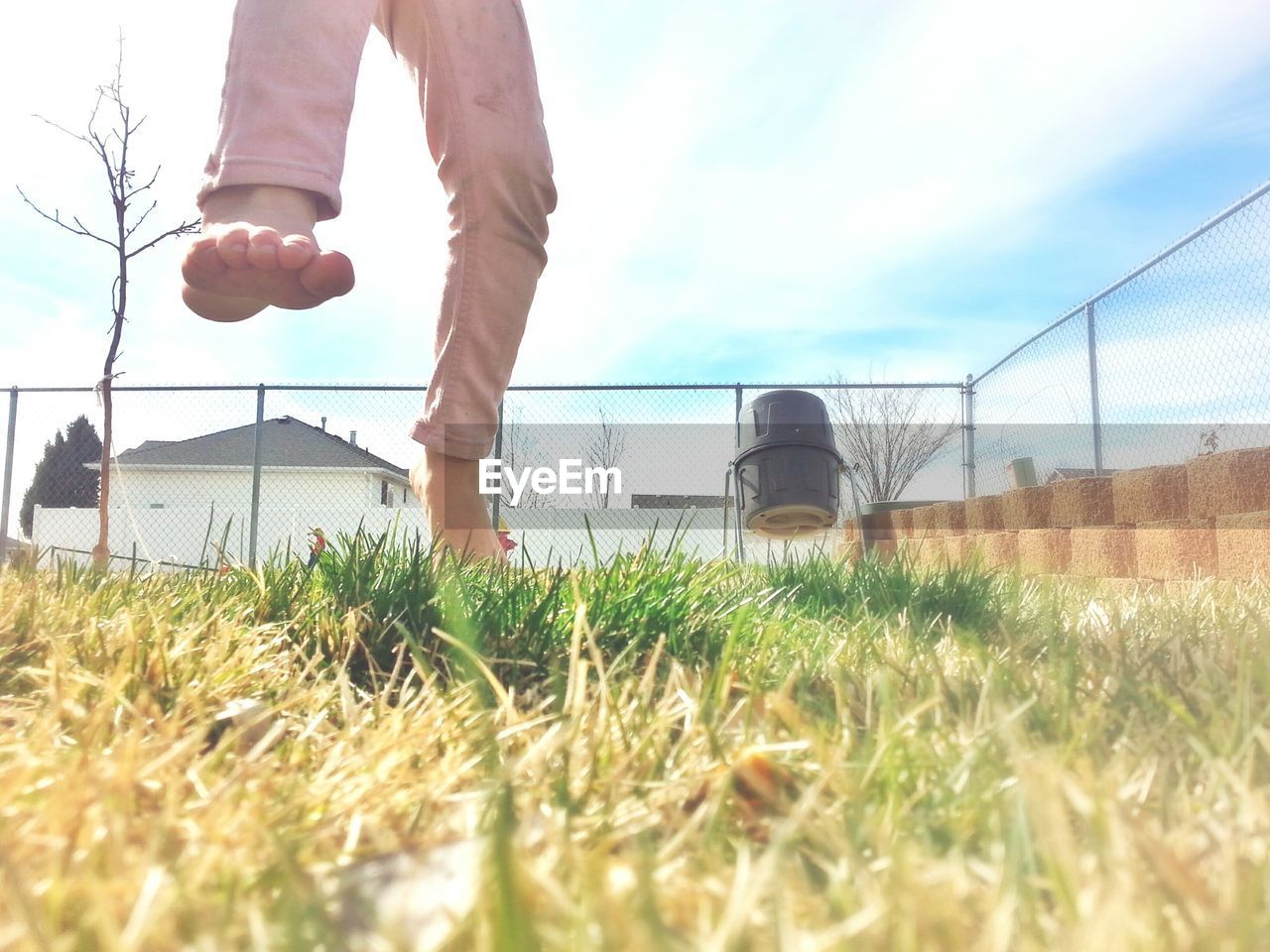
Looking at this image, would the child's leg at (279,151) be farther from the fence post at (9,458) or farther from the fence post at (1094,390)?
the fence post at (9,458)

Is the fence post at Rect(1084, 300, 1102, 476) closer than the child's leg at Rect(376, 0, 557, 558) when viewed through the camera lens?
No

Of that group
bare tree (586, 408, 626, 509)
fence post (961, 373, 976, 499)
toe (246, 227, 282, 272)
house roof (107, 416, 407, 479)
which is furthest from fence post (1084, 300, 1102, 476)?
house roof (107, 416, 407, 479)

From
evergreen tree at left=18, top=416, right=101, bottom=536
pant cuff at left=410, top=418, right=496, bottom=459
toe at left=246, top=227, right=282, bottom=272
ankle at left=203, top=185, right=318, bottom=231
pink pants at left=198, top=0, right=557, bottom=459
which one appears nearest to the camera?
toe at left=246, top=227, right=282, bottom=272

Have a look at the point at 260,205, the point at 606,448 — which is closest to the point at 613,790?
the point at 260,205

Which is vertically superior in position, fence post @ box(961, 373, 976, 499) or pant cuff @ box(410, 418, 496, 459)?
fence post @ box(961, 373, 976, 499)

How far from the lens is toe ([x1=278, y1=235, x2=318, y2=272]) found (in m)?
1.46

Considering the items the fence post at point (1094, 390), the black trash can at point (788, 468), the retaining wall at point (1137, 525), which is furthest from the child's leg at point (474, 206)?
the fence post at point (1094, 390)

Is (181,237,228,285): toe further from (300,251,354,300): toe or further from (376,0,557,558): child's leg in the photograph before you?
(376,0,557,558): child's leg

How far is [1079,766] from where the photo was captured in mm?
623

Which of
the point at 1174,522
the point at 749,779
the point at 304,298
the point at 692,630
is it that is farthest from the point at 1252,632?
the point at 1174,522

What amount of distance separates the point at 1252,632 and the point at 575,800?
45.3 inches

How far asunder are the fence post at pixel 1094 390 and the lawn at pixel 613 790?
4.85 m

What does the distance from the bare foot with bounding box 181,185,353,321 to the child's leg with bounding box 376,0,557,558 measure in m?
0.46

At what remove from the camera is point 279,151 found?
1.63 metres
